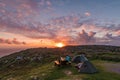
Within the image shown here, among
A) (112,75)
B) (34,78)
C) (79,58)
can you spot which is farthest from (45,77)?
(79,58)

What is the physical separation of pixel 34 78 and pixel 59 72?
6.92m

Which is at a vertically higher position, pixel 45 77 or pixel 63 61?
pixel 63 61

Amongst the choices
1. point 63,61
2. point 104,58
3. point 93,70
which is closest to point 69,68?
point 63,61

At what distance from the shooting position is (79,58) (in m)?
66.7

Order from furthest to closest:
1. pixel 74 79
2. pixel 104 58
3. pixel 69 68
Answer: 1. pixel 104 58
2. pixel 69 68
3. pixel 74 79

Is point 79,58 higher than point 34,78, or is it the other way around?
point 79,58

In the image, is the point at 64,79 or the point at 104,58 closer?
the point at 64,79

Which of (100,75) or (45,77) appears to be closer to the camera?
(100,75)

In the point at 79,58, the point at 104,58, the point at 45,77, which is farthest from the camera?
the point at 104,58

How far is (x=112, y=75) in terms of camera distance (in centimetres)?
4516

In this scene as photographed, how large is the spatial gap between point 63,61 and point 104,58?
94.0ft

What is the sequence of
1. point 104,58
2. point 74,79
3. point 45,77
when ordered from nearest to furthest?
point 74,79 < point 45,77 < point 104,58

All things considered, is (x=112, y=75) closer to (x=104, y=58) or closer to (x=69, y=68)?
(x=69, y=68)

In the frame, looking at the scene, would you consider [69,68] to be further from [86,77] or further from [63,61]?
[86,77]
